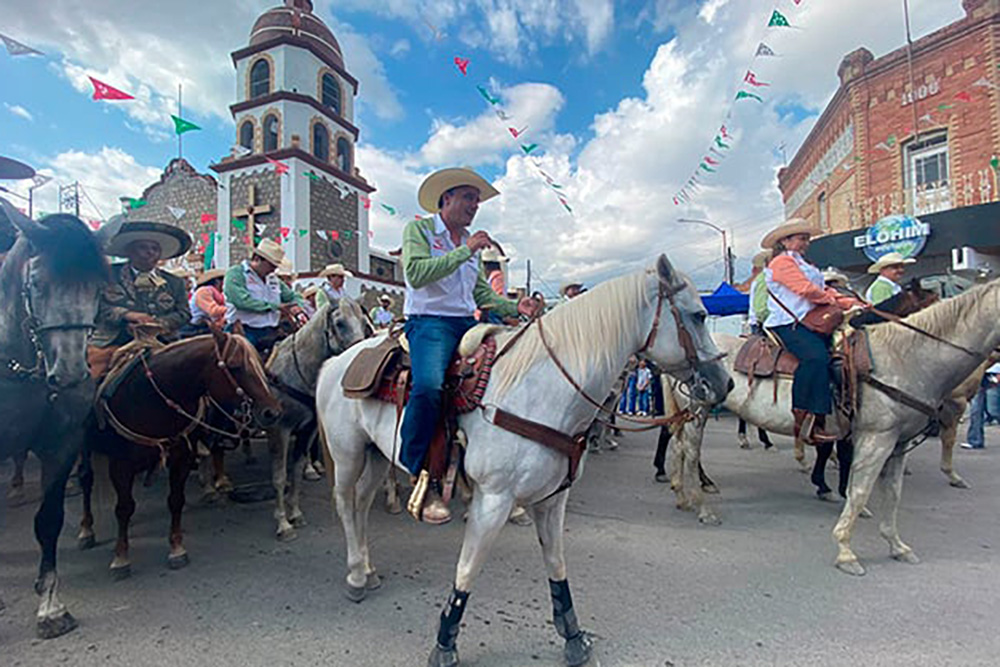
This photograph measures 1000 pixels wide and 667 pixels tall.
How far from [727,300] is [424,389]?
9.56 m

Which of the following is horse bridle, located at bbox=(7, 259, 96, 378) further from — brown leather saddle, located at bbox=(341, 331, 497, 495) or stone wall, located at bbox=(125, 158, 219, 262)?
stone wall, located at bbox=(125, 158, 219, 262)

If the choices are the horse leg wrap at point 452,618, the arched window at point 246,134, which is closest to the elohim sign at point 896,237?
the horse leg wrap at point 452,618

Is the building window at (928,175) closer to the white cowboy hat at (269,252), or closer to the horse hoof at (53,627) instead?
the white cowboy hat at (269,252)

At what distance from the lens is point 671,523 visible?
13.8ft

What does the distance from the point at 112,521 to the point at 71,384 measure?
2.45m

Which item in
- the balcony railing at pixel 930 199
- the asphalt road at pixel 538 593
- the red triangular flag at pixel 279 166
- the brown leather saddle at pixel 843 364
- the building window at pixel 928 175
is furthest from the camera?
the red triangular flag at pixel 279 166

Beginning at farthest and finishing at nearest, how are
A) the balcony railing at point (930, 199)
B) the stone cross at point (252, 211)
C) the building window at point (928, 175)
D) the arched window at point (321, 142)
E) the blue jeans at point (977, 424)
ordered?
the arched window at point (321, 142)
the stone cross at point (252, 211)
the building window at point (928, 175)
the balcony railing at point (930, 199)
the blue jeans at point (977, 424)

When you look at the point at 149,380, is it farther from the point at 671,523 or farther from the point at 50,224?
the point at 671,523

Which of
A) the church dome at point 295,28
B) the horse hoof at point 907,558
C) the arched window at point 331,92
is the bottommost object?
the horse hoof at point 907,558

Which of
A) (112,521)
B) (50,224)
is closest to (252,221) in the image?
(112,521)

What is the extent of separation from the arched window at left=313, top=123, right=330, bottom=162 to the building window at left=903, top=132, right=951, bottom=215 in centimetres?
1825

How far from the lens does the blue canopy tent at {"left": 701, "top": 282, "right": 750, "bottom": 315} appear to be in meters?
10.2

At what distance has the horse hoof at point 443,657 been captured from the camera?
2.17 meters

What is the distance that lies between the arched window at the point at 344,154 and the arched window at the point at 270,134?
2.32m
